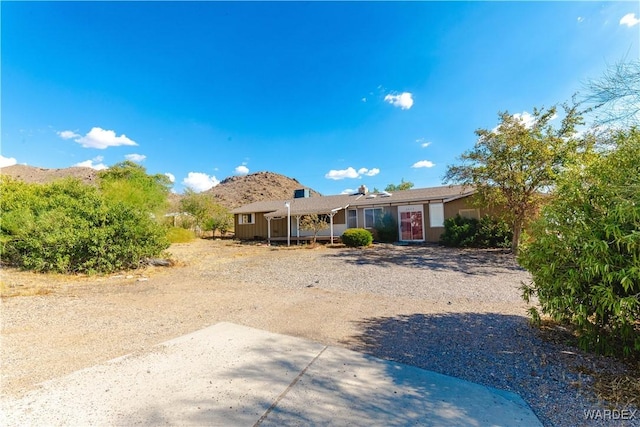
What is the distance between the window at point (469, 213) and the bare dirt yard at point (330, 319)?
6.28 m

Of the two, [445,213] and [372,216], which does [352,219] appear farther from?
[445,213]

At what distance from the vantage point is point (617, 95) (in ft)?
12.4

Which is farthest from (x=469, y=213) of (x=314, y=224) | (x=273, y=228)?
(x=273, y=228)

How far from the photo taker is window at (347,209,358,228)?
1895 cm

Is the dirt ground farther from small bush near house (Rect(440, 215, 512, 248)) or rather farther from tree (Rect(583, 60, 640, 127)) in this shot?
small bush near house (Rect(440, 215, 512, 248))

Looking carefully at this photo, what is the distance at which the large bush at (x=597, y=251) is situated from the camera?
2.53m

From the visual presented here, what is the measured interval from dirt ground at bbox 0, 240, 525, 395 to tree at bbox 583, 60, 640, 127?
346cm

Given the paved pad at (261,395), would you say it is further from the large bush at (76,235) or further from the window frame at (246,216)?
the window frame at (246,216)

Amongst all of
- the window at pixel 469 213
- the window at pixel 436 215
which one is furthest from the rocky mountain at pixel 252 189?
the window at pixel 469 213

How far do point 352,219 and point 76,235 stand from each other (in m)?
14.4

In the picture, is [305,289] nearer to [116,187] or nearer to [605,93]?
[605,93]

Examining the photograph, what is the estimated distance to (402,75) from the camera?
12.4m

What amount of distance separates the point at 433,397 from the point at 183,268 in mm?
10224

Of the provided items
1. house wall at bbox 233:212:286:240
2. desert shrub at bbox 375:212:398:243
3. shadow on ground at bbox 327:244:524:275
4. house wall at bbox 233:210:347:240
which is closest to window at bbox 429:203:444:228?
desert shrub at bbox 375:212:398:243
